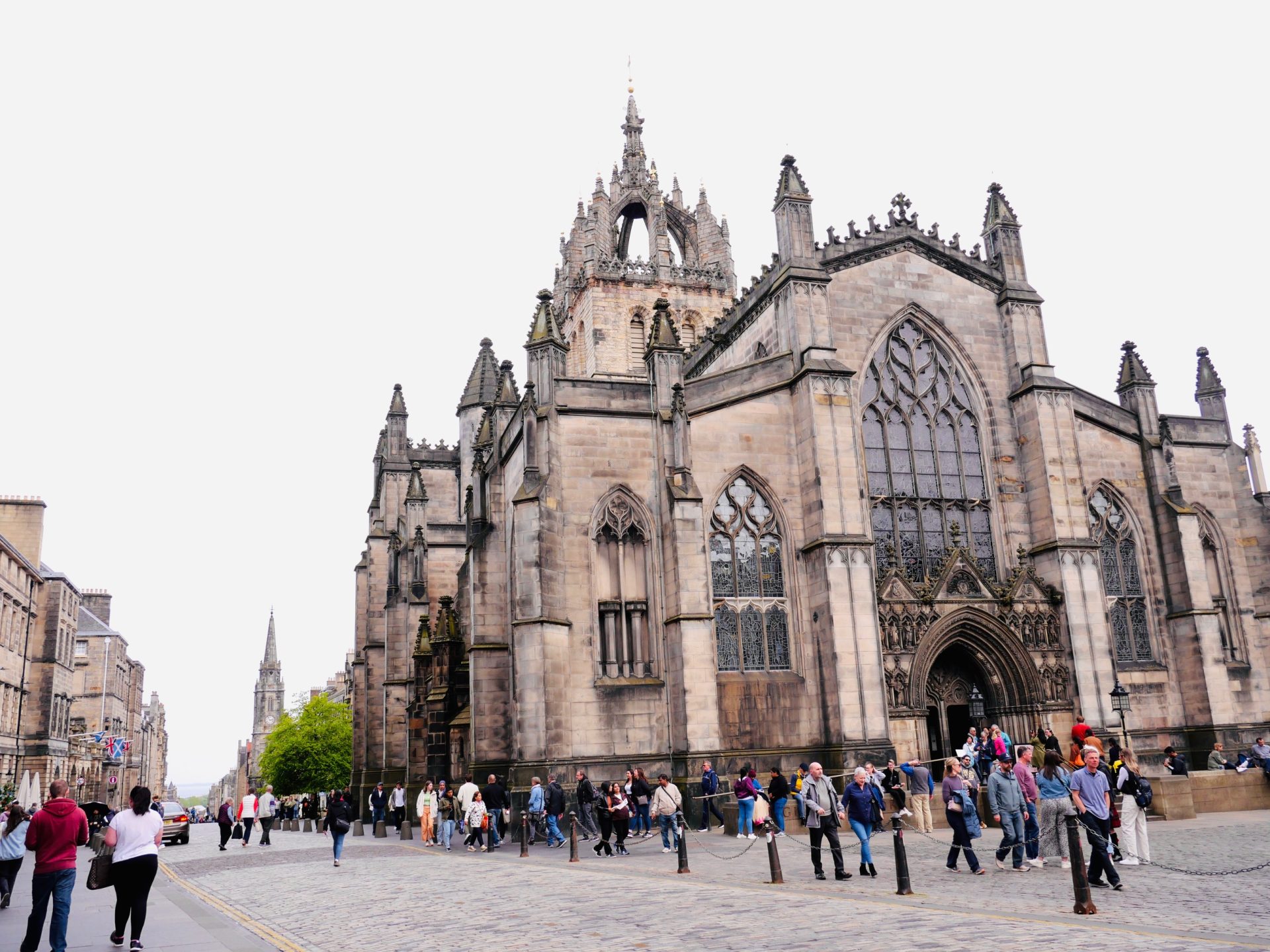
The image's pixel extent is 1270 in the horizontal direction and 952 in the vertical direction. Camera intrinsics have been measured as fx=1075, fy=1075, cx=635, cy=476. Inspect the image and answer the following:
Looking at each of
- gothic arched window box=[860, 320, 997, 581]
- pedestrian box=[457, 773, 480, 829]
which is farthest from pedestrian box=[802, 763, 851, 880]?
gothic arched window box=[860, 320, 997, 581]

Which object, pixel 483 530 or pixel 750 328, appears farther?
pixel 750 328

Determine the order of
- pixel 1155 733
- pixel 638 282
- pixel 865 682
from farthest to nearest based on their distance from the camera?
pixel 638 282, pixel 1155 733, pixel 865 682

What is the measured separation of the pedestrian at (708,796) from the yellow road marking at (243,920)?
413 inches

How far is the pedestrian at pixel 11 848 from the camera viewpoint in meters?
14.8

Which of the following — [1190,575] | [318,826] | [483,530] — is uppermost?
[483,530]

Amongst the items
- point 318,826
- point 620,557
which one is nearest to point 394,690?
point 318,826

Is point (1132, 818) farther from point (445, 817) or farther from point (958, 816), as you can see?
point (445, 817)

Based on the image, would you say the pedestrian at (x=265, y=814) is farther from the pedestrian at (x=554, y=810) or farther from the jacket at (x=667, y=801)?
the jacket at (x=667, y=801)

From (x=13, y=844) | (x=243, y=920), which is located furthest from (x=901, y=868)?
→ (x=13, y=844)

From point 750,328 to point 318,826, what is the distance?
2769cm

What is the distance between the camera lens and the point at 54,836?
1045 centimetres

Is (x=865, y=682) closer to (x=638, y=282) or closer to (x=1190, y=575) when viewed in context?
(x=1190, y=575)

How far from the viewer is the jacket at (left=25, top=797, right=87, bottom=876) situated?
33.9ft

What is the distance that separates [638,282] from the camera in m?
51.3
